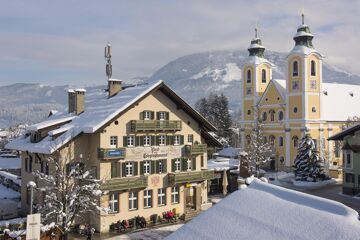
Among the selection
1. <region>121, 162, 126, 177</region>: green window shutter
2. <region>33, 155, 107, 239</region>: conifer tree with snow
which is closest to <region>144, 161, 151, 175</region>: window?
<region>121, 162, 126, 177</region>: green window shutter

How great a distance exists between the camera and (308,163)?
51.2m

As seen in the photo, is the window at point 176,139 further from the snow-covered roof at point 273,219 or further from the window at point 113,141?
the snow-covered roof at point 273,219

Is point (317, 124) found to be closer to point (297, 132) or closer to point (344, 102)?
point (297, 132)

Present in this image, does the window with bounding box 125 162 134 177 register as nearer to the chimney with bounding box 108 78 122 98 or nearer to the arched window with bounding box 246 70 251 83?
the chimney with bounding box 108 78 122 98

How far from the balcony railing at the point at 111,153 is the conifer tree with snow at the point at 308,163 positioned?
28392mm

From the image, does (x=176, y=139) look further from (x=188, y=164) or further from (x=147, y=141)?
(x=147, y=141)

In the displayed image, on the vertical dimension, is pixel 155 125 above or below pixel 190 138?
above

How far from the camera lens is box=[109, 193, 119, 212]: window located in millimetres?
30828

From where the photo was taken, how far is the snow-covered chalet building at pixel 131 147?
30.4 m

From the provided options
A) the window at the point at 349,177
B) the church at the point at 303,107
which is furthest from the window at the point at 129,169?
the church at the point at 303,107

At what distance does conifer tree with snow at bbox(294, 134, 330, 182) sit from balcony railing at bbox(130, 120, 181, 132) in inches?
902

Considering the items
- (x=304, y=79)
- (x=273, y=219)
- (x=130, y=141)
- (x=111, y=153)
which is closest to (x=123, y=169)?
(x=111, y=153)

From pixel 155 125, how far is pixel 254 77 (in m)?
49.7

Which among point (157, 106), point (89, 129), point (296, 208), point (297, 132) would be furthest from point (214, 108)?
point (296, 208)
